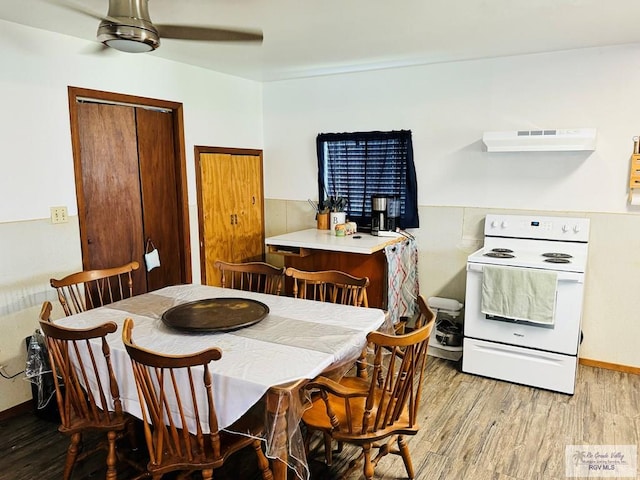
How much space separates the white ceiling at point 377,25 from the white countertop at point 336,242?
141 cm

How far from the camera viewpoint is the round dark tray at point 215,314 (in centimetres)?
209

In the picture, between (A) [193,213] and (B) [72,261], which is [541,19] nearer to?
(A) [193,213]

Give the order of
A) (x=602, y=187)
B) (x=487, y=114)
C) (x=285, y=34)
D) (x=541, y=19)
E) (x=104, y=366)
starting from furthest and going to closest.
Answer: (x=487, y=114), (x=602, y=187), (x=285, y=34), (x=541, y=19), (x=104, y=366)

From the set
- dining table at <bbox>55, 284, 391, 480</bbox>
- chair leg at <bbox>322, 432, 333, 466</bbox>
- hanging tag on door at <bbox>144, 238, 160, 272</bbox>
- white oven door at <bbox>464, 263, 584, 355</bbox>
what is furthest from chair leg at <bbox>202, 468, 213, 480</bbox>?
white oven door at <bbox>464, 263, 584, 355</bbox>

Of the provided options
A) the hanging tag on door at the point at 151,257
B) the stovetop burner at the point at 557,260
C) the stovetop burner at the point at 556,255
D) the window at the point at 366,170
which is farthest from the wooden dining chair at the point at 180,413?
the window at the point at 366,170

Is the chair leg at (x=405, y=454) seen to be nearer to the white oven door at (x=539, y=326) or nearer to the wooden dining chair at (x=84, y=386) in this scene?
the wooden dining chair at (x=84, y=386)

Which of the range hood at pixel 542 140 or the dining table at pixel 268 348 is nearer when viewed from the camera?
the dining table at pixel 268 348

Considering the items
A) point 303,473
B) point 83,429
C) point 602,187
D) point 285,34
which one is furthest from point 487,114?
point 83,429

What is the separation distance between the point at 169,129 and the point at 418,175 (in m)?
2.10

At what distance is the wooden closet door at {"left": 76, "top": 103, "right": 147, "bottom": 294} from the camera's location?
10.4ft

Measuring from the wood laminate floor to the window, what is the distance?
158 cm

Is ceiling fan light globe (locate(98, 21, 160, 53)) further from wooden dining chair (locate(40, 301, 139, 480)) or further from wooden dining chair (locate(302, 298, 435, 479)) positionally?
wooden dining chair (locate(302, 298, 435, 479))

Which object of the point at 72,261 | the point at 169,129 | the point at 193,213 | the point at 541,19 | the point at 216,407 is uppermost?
the point at 541,19

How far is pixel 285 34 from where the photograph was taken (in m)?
2.98
